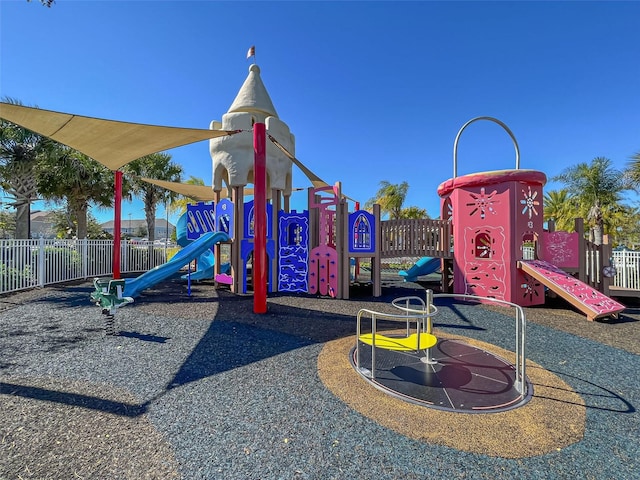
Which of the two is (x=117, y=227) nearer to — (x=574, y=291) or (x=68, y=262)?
(x=68, y=262)

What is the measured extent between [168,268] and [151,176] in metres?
12.5

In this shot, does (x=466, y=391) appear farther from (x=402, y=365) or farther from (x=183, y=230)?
(x=183, y=230)

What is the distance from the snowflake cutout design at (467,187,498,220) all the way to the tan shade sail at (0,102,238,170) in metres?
6.97

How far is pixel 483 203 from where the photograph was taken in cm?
843

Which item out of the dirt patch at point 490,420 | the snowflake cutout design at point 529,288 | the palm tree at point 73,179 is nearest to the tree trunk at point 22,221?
the palm tree at point 73,179

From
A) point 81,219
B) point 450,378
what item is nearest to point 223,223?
point 450,378

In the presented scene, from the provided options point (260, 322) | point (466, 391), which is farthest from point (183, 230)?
point (466, 391)

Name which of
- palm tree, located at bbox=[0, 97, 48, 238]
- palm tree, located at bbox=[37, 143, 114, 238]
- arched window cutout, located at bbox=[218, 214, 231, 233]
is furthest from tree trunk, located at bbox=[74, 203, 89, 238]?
arched window cutout, located at bbox=[218, 214, 231, 233]

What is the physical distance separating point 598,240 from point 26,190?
110ft

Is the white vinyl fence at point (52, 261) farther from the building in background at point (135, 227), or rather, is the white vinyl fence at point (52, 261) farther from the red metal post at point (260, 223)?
the building in background at point (135, 227)

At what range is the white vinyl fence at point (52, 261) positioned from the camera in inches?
347

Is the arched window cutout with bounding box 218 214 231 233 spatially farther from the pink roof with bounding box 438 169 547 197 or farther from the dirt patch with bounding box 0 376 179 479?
the pink roof with bounding box 438 169 547 197

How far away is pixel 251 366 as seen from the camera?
3.91 meters

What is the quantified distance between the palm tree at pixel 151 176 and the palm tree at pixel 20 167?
13.6ft
